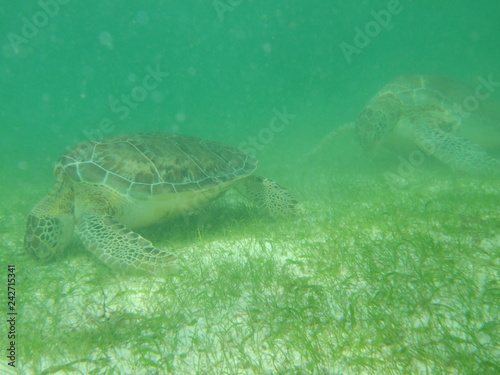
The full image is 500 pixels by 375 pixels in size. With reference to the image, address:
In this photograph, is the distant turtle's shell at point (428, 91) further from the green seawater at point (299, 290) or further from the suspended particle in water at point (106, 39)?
the suspended particle in water at point (106, 39)

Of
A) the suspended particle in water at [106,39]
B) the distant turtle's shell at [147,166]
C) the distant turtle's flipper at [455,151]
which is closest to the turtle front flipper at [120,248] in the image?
the distant turtle's shell at [147,166]

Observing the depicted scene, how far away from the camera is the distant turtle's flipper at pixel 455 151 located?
19.5 feet

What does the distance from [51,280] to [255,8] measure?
9524 centimetres

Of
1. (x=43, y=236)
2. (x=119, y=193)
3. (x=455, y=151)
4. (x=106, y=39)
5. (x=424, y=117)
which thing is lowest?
(x=106, y=39)

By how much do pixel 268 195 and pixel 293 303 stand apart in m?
2.85

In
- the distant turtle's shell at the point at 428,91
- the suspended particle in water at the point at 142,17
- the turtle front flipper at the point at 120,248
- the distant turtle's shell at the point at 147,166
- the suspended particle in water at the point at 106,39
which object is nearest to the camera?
the turtle front flipper at the point at 120,248

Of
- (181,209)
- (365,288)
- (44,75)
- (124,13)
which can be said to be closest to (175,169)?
(181,209)

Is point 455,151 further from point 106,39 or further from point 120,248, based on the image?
point 106,39

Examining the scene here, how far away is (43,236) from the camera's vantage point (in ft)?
12.0

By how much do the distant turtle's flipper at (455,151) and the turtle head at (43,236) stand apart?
760cm

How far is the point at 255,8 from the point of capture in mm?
81812

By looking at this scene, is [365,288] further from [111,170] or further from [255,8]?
[255,8]

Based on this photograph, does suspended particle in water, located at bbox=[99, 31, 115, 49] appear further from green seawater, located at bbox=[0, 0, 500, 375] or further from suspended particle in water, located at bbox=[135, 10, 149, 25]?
green seawater, located at bbox=[0, 0, 500, 375]

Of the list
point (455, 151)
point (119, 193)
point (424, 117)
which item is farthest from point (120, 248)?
point (424, 117)
